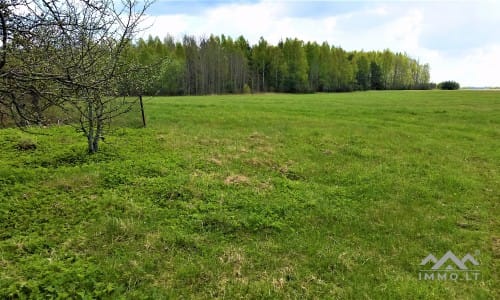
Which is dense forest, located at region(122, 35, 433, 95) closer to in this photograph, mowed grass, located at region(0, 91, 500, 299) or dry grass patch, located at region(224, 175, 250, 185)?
mowed grass, located at region(0, 91, 500, 299)

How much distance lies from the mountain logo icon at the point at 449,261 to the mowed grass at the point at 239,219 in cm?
12

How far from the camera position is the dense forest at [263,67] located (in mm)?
68938

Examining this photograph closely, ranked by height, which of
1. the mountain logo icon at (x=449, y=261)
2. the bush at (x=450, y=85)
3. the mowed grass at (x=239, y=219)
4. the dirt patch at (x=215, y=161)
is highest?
the bush at (x=450, y=85)

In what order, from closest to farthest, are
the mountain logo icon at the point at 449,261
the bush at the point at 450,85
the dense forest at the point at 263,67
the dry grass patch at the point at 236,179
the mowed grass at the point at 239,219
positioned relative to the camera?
the mowed grass at the point at 239,219 → the mountain logo icon at the point at 449,261 → the dry grass patch at the point at 236,179 → the dense forest at the point at 263,67 → the bush at the point at 450,85

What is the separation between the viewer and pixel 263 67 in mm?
76062

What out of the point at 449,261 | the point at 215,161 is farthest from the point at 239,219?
the point at 215,161

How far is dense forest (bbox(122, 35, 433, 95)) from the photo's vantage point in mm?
68938

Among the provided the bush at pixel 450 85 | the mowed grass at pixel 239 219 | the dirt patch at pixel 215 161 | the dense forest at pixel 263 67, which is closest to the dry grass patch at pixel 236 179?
the mowed grass at pixel 239 219

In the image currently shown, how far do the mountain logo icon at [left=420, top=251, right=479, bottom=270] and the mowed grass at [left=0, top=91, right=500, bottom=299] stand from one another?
123 mm

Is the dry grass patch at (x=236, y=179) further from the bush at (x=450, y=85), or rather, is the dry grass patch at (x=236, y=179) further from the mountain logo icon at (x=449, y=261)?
the bush at (x=450, y=85)

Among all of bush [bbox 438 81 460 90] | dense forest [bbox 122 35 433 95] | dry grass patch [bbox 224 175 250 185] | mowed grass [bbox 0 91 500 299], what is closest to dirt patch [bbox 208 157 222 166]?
mowed grass [bbox 0 91 500 299]

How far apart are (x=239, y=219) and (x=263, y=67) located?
72680 millimetres

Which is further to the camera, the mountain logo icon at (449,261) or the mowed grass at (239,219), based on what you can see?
the mountain logo icon at (449,261)

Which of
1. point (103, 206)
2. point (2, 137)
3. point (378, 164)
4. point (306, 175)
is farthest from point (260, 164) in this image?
point (2, 137)
